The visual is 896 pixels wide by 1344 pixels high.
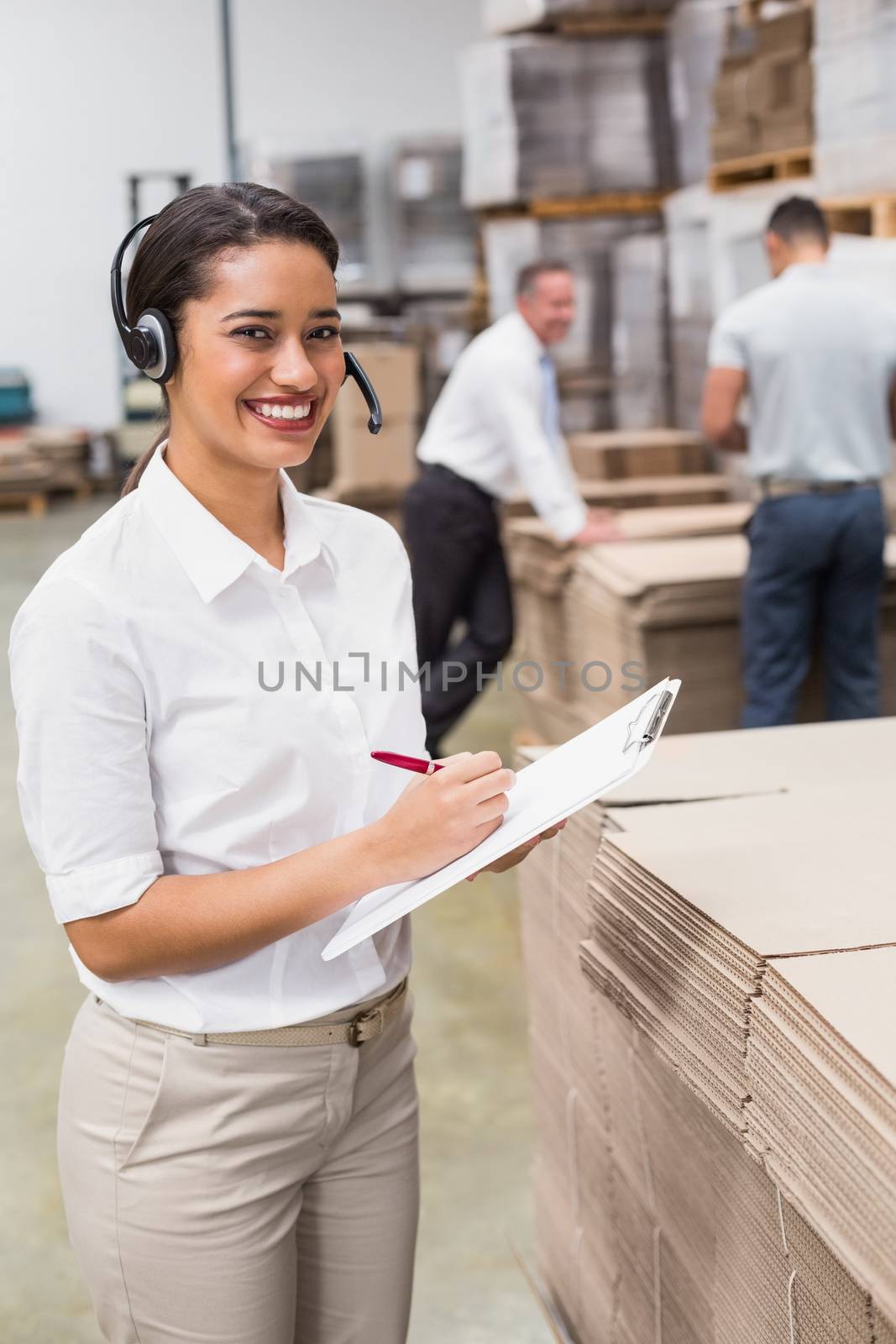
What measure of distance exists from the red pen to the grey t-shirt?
9.70 ft

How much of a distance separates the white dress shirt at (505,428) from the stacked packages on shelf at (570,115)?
2.07 m

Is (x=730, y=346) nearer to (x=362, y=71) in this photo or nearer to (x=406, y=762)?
(x=406, y=762)

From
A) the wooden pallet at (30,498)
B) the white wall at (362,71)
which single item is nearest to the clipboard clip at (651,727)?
the wooden pallet at (30,498)

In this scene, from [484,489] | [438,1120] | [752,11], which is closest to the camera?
[438,1120]

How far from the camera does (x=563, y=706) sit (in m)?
4.98

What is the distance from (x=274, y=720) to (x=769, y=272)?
14.8ft

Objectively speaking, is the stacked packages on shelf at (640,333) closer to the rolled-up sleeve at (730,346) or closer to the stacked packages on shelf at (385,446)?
the stacked packages on shelf at (385,446)

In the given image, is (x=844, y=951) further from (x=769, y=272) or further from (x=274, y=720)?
(x=769, y=272)

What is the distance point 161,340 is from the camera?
130cm

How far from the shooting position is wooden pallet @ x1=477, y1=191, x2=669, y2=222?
6812 mm

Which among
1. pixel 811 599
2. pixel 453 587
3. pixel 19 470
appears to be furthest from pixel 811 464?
pixel 19 470

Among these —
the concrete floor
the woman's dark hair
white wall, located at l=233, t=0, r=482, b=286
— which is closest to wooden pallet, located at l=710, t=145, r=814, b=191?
the concrete floor

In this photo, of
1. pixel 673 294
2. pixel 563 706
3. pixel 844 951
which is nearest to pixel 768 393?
pixel 563 706

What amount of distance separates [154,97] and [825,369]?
10966 millimetres
